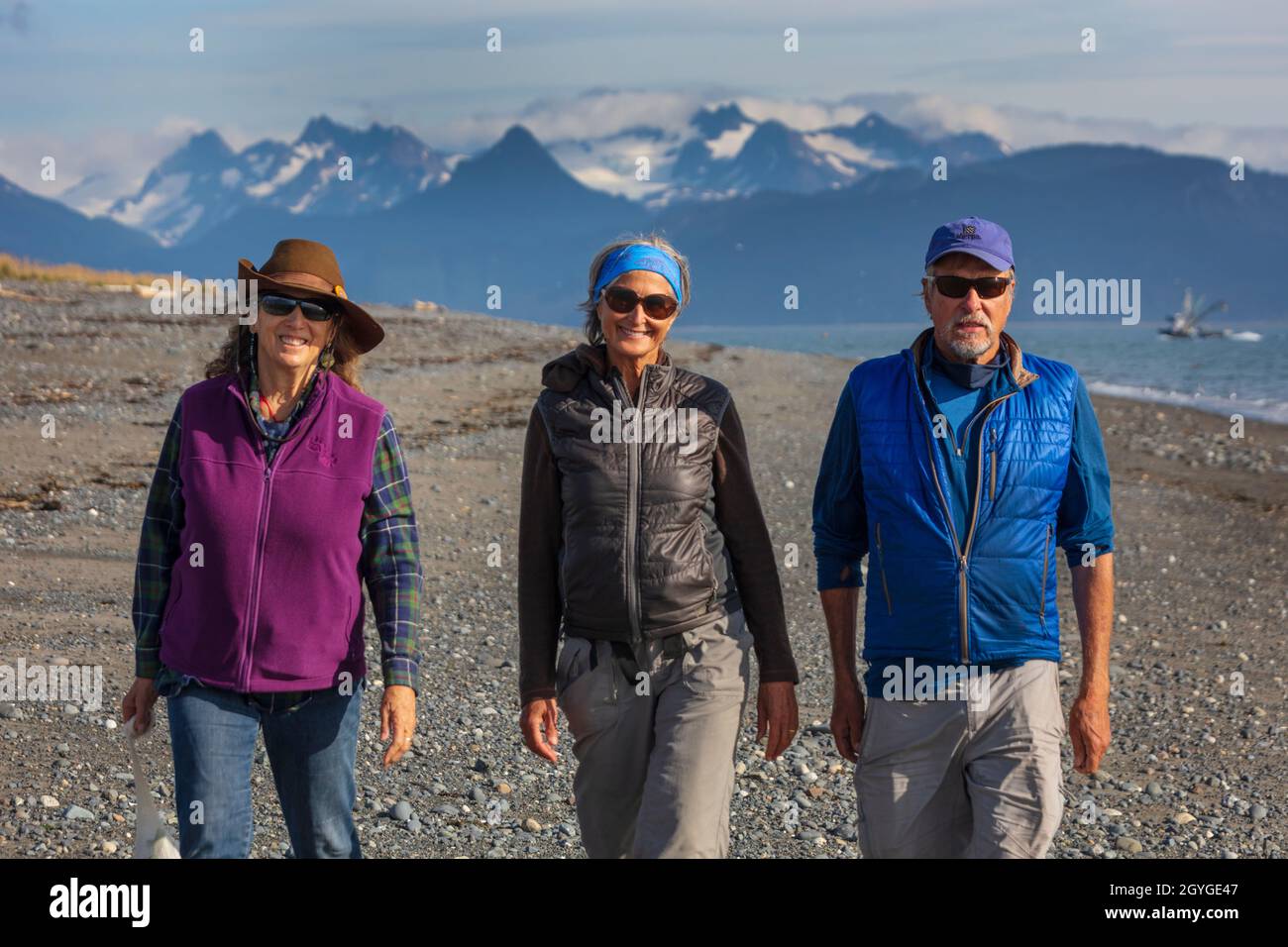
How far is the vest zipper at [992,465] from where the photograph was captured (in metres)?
4.30

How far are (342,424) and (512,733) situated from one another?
4624 mm

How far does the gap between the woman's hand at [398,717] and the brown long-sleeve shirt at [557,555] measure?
0.39m

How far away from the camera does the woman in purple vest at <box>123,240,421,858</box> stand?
13.4 feet

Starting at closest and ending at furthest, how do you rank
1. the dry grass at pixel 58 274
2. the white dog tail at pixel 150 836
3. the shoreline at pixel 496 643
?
the white dog tail at pixel 150 836 < the shoreline at pixel 496 643 < the dry grass at pixel 58 274

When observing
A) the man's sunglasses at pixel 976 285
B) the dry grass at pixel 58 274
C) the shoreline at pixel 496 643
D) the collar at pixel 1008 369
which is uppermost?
the dry grass at pixel 58 274

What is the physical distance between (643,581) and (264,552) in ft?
3.72

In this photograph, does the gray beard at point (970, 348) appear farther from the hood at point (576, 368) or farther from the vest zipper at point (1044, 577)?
the hood at point (576, 368)

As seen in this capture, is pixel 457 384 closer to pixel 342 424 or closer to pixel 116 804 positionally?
pixel 116 804

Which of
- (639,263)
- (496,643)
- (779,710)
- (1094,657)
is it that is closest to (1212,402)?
(496,643)

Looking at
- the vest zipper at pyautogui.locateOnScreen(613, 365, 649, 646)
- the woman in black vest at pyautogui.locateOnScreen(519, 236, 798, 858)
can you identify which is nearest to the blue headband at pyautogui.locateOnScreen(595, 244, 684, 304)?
the woman in black vest at pyautogui.locateOnScreen(519, 236, 798, 858)

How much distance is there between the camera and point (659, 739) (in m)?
4.44

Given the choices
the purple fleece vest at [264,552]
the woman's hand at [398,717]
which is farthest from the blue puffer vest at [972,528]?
the purple fleece vest at [264,552]

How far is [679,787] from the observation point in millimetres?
4336
